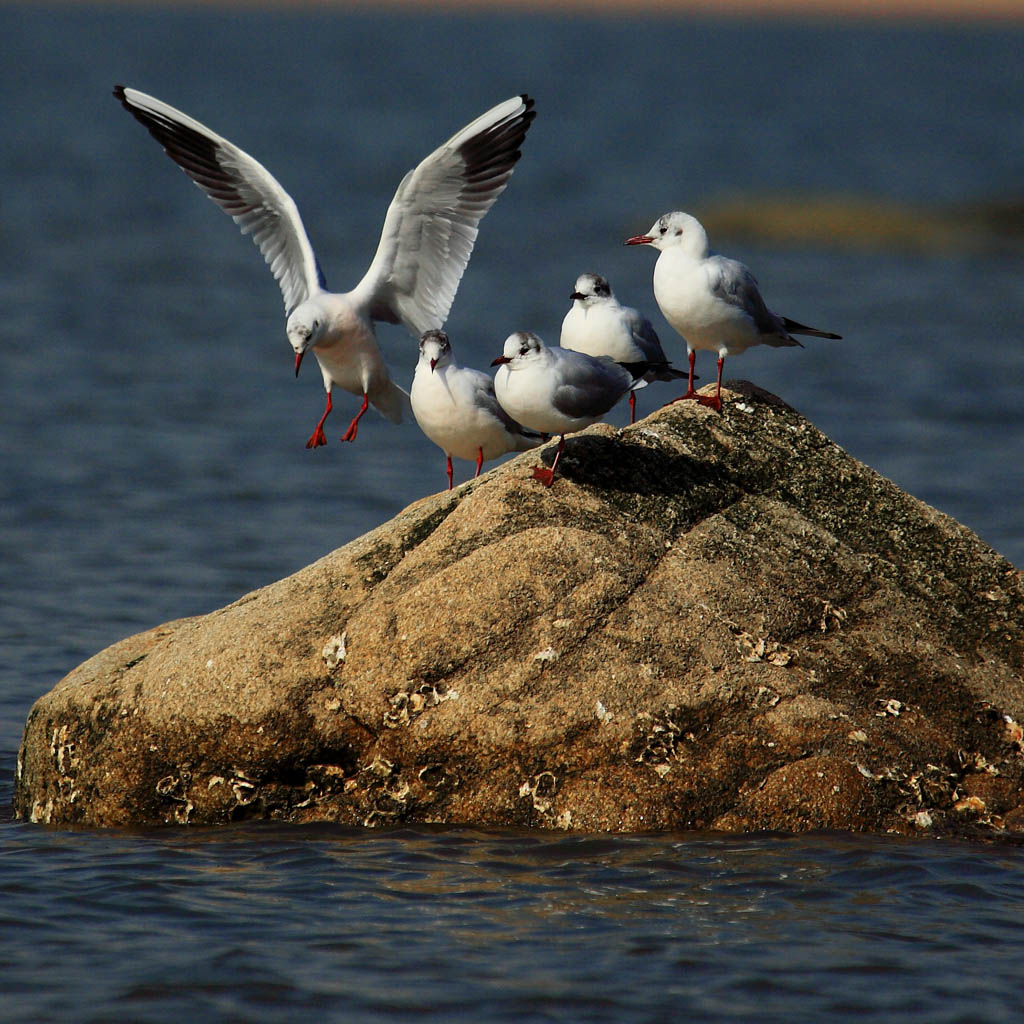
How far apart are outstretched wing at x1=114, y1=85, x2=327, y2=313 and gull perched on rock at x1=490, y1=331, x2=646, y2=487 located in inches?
117

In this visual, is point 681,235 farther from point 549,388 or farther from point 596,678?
point 596,678

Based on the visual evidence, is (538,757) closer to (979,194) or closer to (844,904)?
(844,904)

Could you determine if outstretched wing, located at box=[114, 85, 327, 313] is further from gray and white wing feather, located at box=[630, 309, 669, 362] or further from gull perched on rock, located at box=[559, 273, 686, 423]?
gray and white wing feather, located at box=[630, 309, 669, 362]

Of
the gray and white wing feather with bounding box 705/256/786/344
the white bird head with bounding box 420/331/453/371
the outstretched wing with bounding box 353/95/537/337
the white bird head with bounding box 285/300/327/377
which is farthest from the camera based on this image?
the outstretched wing with bounding box 353/95/537/337

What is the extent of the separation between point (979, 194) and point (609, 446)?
107ft

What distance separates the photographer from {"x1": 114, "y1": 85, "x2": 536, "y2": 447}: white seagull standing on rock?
915 centimetres

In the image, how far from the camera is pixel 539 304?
2283 centimetres

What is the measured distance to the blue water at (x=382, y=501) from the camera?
18.6ft

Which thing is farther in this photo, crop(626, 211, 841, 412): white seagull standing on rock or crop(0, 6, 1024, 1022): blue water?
crop(626, 211, 841, 412): white seagull standing on rock

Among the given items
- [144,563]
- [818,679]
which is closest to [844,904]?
[818,679]

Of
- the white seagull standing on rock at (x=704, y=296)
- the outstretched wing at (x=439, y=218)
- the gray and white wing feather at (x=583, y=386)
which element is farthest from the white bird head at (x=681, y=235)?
the outstretched wing at (x=439, y=218)

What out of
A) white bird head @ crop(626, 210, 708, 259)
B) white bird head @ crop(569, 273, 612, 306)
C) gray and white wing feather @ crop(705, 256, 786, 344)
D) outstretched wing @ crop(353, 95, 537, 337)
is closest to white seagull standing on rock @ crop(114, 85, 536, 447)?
outstretched wing @ crop(353, 95, 537, 337)

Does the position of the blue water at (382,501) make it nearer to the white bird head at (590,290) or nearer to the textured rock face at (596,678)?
the textured rock face at (596,678)

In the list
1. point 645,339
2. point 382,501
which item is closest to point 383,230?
point 645,339
